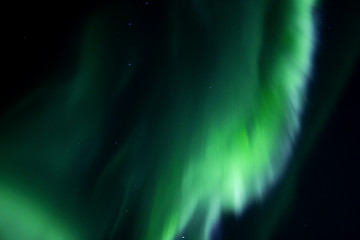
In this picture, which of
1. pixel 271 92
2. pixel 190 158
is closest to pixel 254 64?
pixel 271 92

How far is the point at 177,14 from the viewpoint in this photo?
0.48m

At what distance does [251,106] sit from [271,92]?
1.3 inches

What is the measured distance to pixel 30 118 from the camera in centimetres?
49

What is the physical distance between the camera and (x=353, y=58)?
50 cm

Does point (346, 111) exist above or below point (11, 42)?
below

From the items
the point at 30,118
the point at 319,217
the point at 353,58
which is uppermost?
the point at 30,118

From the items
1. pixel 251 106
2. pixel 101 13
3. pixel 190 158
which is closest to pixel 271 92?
pixel 251 106

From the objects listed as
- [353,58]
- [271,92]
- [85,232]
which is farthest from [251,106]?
[85,232]

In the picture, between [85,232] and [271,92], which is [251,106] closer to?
[271,92]

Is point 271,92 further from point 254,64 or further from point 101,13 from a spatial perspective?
point 101,13

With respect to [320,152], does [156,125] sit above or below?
above

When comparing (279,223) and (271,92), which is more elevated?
(271,92)

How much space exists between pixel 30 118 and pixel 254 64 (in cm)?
30

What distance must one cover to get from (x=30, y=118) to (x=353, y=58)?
43cm
